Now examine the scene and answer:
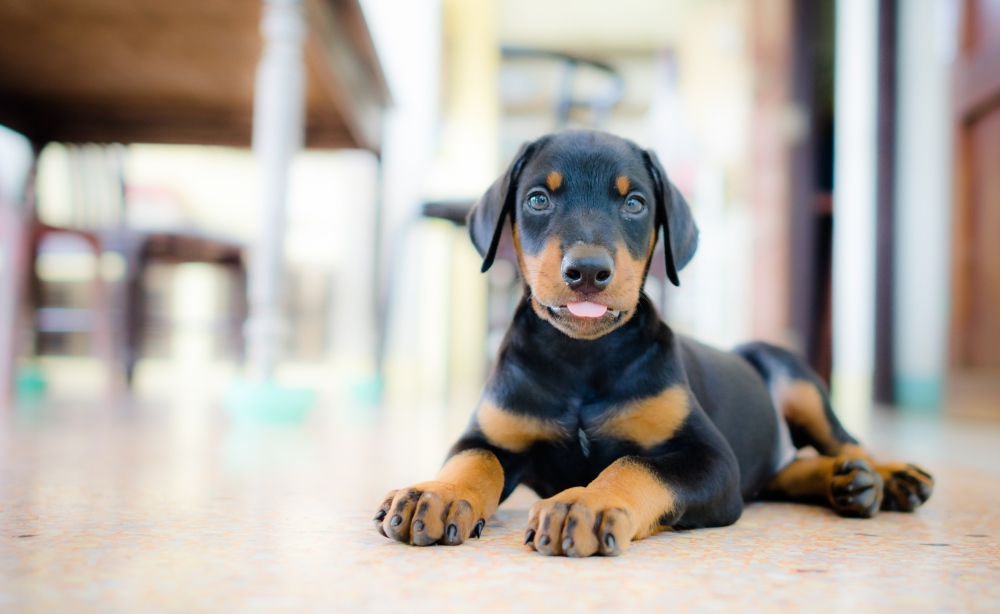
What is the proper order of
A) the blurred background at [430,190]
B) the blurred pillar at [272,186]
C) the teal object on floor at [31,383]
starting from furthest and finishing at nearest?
the teal object on floor at [31,383] < the blurred background at [430,190] < the blurred pillar at [272,186]

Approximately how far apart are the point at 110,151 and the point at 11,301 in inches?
64.8

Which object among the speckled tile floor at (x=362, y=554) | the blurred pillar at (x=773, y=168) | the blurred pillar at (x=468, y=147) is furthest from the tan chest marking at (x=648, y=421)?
the blurred pillar at (x=773, y=168)

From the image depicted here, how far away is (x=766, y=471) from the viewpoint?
2039 mm

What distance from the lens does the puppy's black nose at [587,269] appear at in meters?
1.50

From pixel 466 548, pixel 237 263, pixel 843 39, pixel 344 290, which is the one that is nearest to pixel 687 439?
pixel 466 548

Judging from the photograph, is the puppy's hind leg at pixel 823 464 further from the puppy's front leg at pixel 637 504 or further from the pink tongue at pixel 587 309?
the pink tongue at pixel 587 309

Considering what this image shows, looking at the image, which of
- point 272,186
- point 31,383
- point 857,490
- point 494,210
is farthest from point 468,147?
point 857,490

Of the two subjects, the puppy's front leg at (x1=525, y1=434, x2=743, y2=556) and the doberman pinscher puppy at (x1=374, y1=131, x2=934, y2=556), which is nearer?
the puppy's front leg at (x1=525, y1=434, x2=743, y2=556)

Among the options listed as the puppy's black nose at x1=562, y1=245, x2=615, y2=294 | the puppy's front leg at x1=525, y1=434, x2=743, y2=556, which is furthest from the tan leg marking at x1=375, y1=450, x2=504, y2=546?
the puppy's black nose at x1=562, y1=245, x2=615, y2=294

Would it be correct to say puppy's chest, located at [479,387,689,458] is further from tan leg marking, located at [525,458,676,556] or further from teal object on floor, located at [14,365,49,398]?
teal object on floor, located at [14,365,49,398]

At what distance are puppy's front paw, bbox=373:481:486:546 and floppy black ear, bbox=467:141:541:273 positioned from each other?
557mm

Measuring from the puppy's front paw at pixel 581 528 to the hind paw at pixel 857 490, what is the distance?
670 mm

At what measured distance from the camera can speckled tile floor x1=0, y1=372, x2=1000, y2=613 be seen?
3.27 feet

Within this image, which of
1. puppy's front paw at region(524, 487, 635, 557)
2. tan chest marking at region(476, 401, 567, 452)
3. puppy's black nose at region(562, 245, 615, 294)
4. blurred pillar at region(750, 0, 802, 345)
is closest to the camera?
puppy's front paw at region(524, 487, 635, 557)
